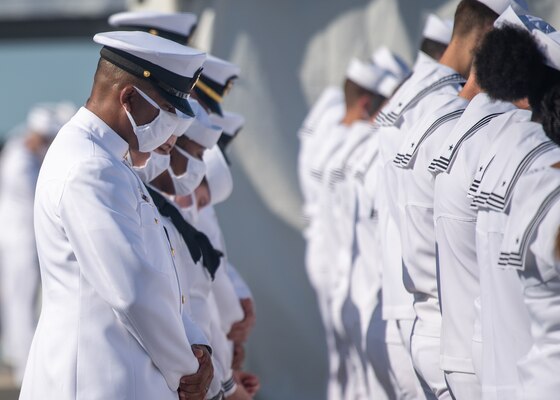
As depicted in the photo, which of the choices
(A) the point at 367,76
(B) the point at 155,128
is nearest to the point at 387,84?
(A) the point at 367,76

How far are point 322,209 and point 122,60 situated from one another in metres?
3.88

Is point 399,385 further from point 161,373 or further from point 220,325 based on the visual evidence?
point 161,373

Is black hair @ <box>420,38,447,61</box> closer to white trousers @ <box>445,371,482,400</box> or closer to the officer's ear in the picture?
white trousers @ <box>445,371,482,400</box>

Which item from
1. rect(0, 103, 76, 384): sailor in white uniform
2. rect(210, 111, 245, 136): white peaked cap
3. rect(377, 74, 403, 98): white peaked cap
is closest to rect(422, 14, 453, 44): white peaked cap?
rect(210, 111, 245, 136): white peaked cap

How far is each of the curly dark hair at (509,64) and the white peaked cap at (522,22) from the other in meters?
0.02

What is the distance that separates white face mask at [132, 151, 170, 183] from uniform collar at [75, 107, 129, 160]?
565 millimetres

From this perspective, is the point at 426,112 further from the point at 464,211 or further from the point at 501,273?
the point at 501,273

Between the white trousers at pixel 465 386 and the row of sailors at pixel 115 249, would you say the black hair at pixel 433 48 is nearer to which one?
the row of sailors at pixel 115 249

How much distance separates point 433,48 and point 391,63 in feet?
5.36

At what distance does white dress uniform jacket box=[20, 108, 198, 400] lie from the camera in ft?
10.7

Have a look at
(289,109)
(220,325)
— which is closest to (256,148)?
(289,109)

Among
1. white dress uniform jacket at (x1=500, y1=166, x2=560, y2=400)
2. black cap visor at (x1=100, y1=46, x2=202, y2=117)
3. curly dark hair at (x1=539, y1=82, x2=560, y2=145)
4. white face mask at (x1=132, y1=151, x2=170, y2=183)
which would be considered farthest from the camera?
white face mask at (x1=132, y1=151, x2=170, y2=183)

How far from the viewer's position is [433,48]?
542 centimetres

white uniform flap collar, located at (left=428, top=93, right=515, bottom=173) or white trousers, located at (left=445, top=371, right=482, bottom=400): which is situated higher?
white uniform flap collar, located at (left=428, top=93, right=515, bottom=173)
